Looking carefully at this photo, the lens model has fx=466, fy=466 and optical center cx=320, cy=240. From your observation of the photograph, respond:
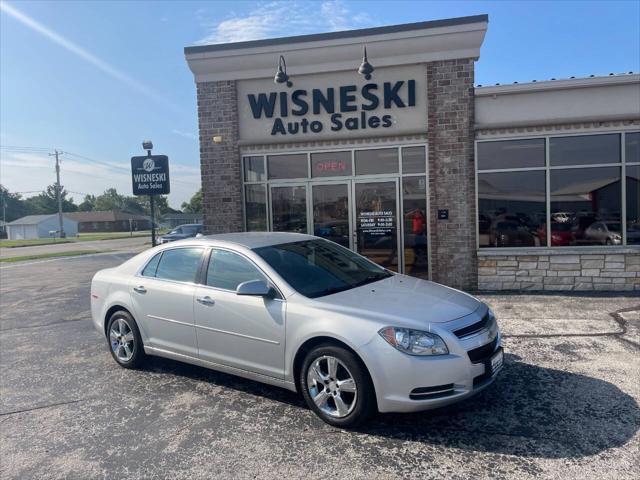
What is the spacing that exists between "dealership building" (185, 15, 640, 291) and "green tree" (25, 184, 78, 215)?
11789 cm

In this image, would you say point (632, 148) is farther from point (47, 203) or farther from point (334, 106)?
point (47, 203)

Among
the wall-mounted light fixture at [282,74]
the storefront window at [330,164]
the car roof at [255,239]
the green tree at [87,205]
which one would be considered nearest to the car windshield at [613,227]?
the storefront window at [330,164]

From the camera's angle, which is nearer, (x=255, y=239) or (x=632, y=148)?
(x=255, y=239)

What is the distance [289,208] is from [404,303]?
248 inches

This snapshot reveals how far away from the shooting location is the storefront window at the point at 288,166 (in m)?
9.73

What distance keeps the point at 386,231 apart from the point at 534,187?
2888 mm

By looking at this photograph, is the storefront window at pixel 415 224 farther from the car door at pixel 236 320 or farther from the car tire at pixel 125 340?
the car tire at pixel 125 340

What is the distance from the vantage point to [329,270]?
4629mm

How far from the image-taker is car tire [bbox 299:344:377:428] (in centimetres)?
352

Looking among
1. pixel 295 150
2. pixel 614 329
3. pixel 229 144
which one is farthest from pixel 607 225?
pixel 229 144

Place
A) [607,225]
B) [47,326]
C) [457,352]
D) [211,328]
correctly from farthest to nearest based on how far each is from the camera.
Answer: [607,225] → [47,326] → [211,328] → [457,352]

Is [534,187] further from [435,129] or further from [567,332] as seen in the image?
[567,332]

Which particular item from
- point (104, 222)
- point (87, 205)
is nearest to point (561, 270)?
point (104, 222)

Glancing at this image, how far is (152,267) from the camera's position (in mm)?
5230
